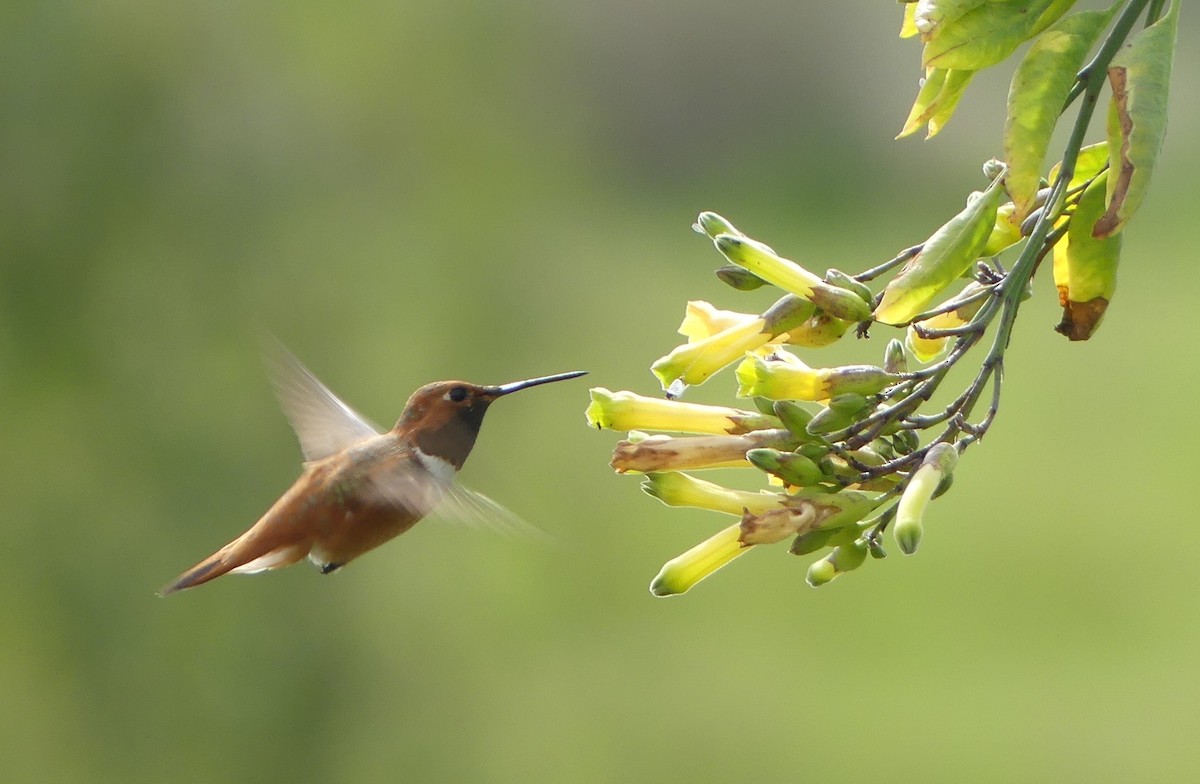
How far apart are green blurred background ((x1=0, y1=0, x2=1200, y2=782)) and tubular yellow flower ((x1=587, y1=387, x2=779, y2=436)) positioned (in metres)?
0.94

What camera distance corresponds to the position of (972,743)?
22.9ft

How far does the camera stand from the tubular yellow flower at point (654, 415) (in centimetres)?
135

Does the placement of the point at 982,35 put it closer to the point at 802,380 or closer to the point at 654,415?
the point at 802,380

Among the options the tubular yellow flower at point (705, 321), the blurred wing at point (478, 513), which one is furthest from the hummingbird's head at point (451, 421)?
the tubular yellow flower at point (705, 321)

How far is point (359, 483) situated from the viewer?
7.00 ft

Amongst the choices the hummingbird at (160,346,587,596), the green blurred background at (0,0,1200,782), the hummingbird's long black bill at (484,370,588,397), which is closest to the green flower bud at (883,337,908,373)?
the hummingbird's long black bill at (484,370,588,397)

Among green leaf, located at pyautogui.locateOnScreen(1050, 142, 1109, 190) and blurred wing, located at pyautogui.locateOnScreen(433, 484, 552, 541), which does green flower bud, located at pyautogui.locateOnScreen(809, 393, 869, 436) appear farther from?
blurred wing, located at pyautogui.locateOnScreen(433, 484, 552, 541)

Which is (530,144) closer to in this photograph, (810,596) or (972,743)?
(810,596)

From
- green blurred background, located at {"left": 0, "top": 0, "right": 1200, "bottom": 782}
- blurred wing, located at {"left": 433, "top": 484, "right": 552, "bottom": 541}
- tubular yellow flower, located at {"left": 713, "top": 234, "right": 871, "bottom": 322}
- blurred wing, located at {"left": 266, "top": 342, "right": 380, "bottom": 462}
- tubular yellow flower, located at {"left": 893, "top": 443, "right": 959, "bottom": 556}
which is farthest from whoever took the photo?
green blurred background, located at {"left": 0, "top": 0, "right": 1200, "bottom": 782}

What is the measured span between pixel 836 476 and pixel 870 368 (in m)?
0.11

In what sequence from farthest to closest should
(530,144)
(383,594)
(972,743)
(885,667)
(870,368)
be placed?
(885,667) → (972,743) → (530,144) → (383,594) → (870,368)

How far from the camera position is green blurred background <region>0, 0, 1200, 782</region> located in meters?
4.49

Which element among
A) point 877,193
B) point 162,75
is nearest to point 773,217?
point 877,193

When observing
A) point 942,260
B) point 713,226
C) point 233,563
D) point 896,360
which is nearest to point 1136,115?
point 942,260
